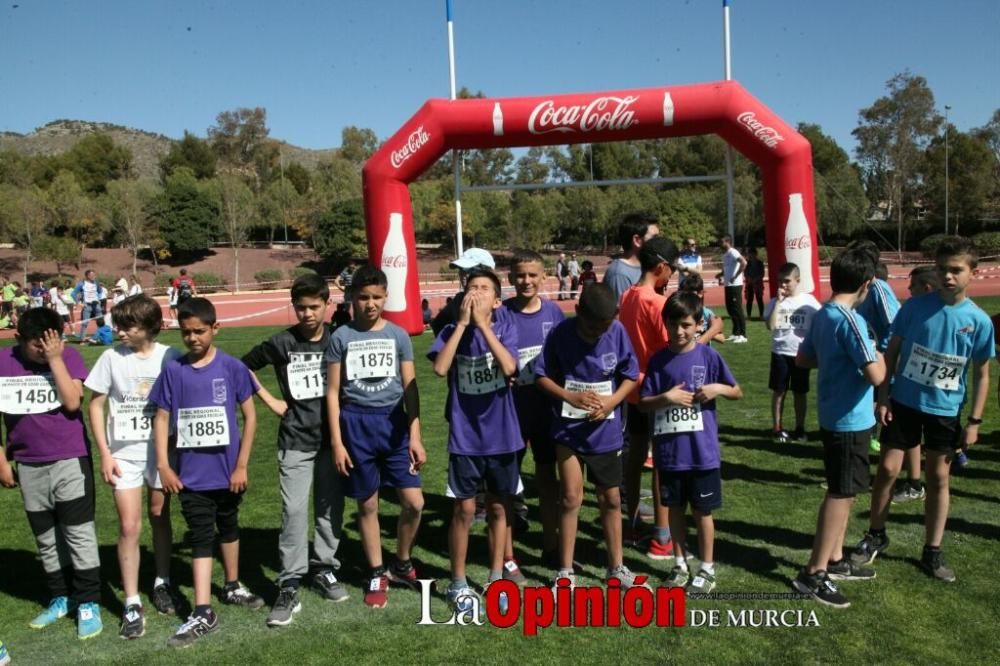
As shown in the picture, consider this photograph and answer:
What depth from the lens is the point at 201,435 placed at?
3.61 metres

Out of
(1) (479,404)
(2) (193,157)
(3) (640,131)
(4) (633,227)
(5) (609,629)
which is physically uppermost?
(2) (193,157)

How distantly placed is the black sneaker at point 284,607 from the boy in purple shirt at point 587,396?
137 cm

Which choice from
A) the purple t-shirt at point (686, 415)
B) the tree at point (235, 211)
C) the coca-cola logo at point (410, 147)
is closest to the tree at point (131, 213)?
the tree at point (235, 211)

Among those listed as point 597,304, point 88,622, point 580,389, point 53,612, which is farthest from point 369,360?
point 53,612

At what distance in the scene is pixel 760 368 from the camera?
10016 mm

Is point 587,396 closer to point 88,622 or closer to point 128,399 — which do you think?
point 128,399

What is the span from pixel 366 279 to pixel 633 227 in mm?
1771

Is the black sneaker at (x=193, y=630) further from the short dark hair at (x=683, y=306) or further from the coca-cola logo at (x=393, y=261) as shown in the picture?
the coca-cola logo at (x=393, y=261)

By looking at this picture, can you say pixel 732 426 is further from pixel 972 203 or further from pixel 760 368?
pixel 972 203

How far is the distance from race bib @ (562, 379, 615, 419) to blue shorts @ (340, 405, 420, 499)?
0.80 meters

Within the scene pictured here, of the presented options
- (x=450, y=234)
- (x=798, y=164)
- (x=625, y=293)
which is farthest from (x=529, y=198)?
(x=625, y=293)

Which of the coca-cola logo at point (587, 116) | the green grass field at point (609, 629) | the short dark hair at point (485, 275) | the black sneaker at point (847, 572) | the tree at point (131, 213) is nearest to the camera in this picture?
the green grass field at point (609, 629)

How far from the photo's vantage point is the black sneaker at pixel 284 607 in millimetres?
3662

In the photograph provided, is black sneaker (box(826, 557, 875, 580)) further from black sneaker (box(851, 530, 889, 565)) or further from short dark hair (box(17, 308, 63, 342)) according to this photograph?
short dark hair (box(17, 308, 63, 342))
